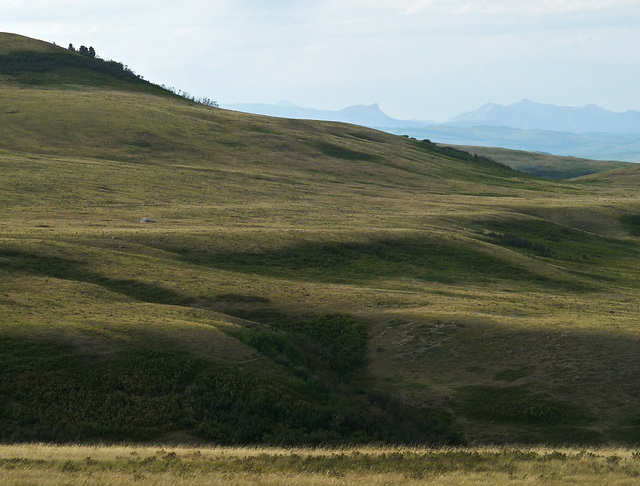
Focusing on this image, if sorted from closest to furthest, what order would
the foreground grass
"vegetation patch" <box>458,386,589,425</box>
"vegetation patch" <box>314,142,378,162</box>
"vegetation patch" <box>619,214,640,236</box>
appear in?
the foreground grass
"vegetation patch" <box>458,386,589,425</box>
"vegetation patch" <box>619,214,640,236</box>
"vegetation patch" <box>314,142,378,162</box>

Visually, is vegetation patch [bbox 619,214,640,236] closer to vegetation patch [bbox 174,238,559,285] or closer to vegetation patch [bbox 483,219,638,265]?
vegetation patch [bbox 483,219,638,265]

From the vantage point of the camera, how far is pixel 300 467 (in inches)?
998

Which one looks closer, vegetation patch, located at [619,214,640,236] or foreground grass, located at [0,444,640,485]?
foreground grass, located at [0,444,640,485]

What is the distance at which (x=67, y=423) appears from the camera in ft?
108

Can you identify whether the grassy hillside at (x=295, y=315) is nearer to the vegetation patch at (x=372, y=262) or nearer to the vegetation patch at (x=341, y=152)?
the vegetation patch at (x=372, y=262)

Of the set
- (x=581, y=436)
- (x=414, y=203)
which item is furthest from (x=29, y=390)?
(x=414, y=203)

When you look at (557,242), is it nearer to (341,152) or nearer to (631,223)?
(631,223)

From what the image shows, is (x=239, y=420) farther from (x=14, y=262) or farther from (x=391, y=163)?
(x=391, y=163)

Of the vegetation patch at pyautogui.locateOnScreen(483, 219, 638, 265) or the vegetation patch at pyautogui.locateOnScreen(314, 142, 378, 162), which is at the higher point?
the vegetation patch at pyautogui.locateOnScreen(314, 142, 378, 162)

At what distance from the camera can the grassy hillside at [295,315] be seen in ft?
119

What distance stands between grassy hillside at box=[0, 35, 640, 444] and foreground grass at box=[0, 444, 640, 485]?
661cm

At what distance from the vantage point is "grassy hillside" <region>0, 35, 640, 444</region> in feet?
119

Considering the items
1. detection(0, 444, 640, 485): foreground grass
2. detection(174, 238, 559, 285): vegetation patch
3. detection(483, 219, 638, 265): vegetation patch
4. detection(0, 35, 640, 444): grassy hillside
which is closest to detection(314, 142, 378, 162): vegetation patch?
detection(0, 35, 640, 444): grassy hillside

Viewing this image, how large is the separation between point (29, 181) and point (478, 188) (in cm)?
8892
